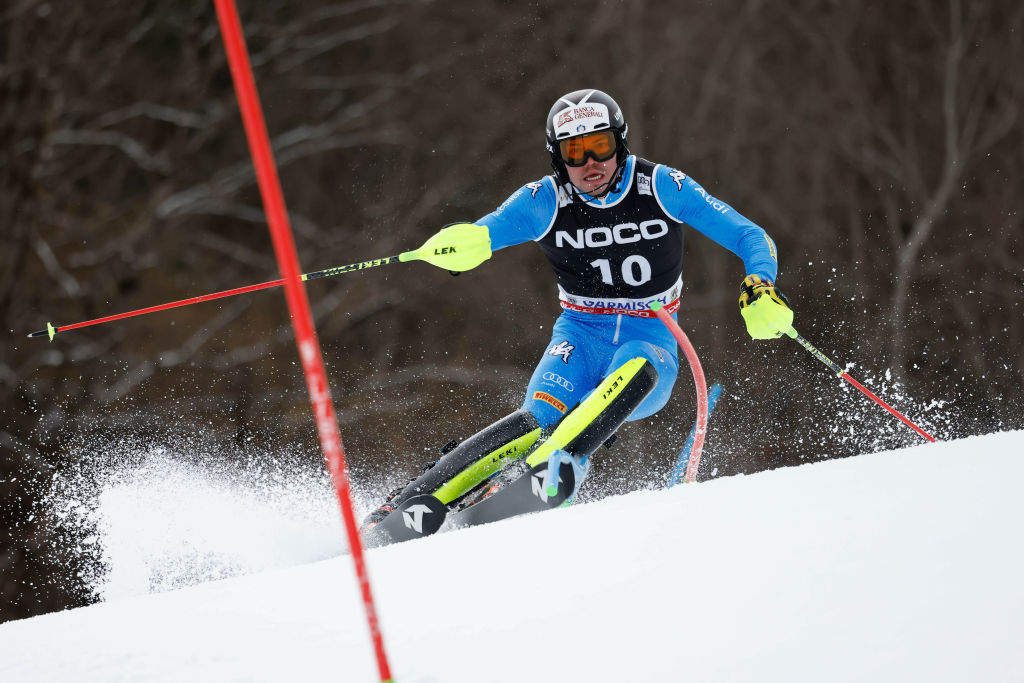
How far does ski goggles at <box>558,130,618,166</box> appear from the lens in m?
3.54

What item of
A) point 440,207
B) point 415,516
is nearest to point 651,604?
point 415,516

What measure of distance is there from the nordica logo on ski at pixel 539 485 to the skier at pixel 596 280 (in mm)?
53

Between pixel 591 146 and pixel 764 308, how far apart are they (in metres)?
0.92

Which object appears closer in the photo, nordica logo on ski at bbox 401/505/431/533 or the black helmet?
nordica logo on ski at bbox 401/505/431/533

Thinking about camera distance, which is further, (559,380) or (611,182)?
(559,380)

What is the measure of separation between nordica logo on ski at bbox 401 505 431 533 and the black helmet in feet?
4.80

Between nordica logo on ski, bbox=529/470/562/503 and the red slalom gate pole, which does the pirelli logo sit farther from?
the red slalom gate pole

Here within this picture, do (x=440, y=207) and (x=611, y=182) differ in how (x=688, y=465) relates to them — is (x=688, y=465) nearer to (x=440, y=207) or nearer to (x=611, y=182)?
(x=611, y=182)

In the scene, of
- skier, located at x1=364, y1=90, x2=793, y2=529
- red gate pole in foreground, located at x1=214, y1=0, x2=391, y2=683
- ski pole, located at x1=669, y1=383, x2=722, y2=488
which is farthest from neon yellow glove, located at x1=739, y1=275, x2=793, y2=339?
red gate pole in foreground, located at x1=214, y1=0, x2=391, y2=683

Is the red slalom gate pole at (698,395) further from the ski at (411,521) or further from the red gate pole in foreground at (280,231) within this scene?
the red gate pole in foreground at (280,231)

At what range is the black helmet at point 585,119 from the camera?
3.52 meters

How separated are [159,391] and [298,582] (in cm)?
1085

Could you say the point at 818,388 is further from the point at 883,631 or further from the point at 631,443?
the point at 883,631

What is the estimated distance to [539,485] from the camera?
10.9ft
